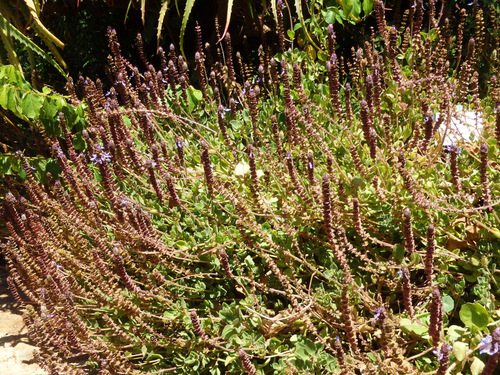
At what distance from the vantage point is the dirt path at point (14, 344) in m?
2.65

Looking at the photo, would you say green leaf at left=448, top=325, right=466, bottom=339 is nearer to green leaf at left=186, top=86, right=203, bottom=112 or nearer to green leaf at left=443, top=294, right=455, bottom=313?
green leaf at left=443, top=294, right=455, bottom=313

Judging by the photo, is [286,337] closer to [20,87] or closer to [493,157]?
[493,157]

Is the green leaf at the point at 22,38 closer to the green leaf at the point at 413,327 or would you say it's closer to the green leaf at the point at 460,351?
the green leaf at the point at 413,327

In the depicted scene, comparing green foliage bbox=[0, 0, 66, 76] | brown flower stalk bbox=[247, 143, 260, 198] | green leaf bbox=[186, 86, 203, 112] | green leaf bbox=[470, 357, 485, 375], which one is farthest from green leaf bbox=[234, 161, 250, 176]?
green foliage bbox=[0, 0, 66, 76]

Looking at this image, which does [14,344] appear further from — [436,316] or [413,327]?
[436,316]

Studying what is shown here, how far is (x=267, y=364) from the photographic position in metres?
2.09

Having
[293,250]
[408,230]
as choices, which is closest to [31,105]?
[293,250]

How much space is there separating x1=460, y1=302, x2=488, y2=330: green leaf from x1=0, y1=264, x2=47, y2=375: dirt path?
2.06 metres

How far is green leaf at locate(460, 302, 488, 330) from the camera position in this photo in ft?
5.11

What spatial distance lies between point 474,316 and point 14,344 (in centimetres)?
243

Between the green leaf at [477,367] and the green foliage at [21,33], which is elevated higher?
the green foliage at [21,33]

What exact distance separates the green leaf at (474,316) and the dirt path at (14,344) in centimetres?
206

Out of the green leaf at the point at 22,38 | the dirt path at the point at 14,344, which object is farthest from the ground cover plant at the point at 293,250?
the green leaf at the point at 22,38

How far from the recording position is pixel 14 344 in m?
2.85
